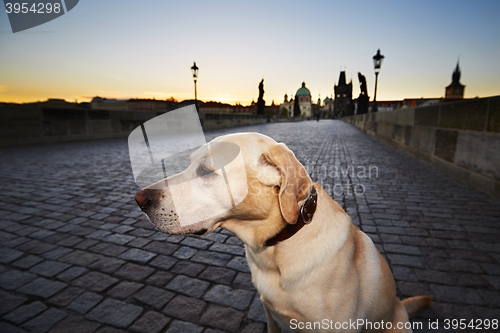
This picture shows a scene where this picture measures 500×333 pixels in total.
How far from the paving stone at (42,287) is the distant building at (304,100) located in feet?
552

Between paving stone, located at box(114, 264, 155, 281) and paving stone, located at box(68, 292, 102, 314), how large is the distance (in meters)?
0.32

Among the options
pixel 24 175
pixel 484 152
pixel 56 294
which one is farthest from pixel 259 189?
pixel 24 175

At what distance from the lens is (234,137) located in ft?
6.50

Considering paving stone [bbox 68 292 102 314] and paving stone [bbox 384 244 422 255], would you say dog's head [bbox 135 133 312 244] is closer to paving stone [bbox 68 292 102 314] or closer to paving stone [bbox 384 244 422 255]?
paving stone [bbox 68 292 102 314]

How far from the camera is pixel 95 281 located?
2.61 metres

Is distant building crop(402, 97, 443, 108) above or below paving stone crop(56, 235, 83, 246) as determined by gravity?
above

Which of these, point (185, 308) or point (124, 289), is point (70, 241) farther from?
point (185, 308)

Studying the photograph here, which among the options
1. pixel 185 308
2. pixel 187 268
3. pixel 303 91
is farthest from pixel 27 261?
pixel 303 91

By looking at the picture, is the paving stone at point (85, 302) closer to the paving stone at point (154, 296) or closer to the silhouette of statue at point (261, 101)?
the paving stone at point (154, 296)

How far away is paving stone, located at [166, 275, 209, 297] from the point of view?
2.47 metres

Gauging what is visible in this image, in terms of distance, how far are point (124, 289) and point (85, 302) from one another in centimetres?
32

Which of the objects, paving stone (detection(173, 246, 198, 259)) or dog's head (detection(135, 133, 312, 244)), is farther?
paving stone (detection(173, 246, 198, 259))

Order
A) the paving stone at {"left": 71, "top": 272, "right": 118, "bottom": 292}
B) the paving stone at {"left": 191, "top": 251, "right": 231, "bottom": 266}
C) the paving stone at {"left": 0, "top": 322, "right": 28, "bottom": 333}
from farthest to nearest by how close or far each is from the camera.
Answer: the paving stone at {"left": 191, "top": 251, "right": 231, "bottom": 266} → the paving stone at {"left": 71, "top": 272, "right": 118, "bottom": 292} → the paving stone at {"left": 0, "top": 322, "right": 28, "bottom": 333}

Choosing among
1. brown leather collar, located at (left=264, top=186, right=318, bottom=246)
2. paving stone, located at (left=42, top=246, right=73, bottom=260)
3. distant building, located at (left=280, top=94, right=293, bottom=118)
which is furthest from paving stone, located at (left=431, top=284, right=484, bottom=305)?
distant building, located at (left=280, top=94, right=293, bottom=118)
